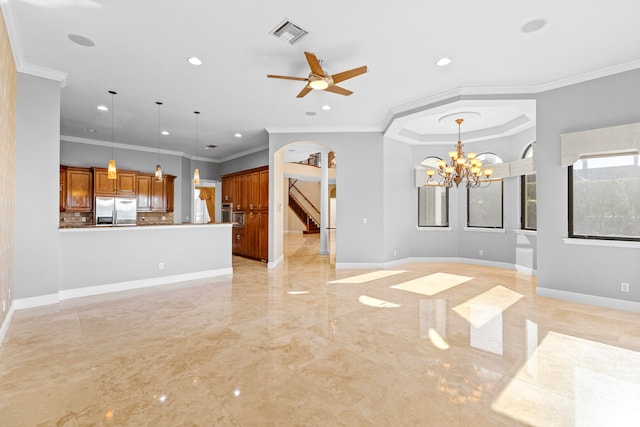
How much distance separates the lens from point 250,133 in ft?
23.2

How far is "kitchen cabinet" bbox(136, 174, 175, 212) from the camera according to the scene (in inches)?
313

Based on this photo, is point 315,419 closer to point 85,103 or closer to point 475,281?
point 475,281

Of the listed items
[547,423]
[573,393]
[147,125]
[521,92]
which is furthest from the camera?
[147,125]

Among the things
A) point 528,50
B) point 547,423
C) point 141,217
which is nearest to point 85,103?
point 141,217

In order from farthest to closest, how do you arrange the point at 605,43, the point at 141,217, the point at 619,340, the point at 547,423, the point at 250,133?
the point at 141,217 < the point at 250,133 < the point at 605,43 < the point at 619,340 < the point at 547,423

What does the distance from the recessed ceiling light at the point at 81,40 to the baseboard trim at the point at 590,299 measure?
22.9 feet

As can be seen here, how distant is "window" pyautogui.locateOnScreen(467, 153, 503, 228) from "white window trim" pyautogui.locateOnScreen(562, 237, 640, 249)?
273cm

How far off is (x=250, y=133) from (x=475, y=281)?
229 inches

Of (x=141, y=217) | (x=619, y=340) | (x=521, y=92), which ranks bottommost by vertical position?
(x=619, y=340)

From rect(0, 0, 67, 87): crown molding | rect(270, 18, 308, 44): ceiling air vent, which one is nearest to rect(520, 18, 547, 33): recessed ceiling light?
rect(270, 18, 308, 44): ceiling air vent

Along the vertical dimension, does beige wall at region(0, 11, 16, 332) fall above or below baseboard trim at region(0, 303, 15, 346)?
above

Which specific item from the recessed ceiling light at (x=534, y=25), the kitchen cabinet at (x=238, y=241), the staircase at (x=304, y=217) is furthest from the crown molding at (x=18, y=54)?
the staircase at (x=304, y=217)

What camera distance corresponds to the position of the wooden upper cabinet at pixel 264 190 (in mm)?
7430

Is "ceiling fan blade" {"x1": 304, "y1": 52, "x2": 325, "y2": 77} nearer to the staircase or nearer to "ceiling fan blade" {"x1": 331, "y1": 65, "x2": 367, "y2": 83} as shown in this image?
"ceiling fan blade" {"x1": 331, "y1": 65, "x2": 367, "y2": 83}
